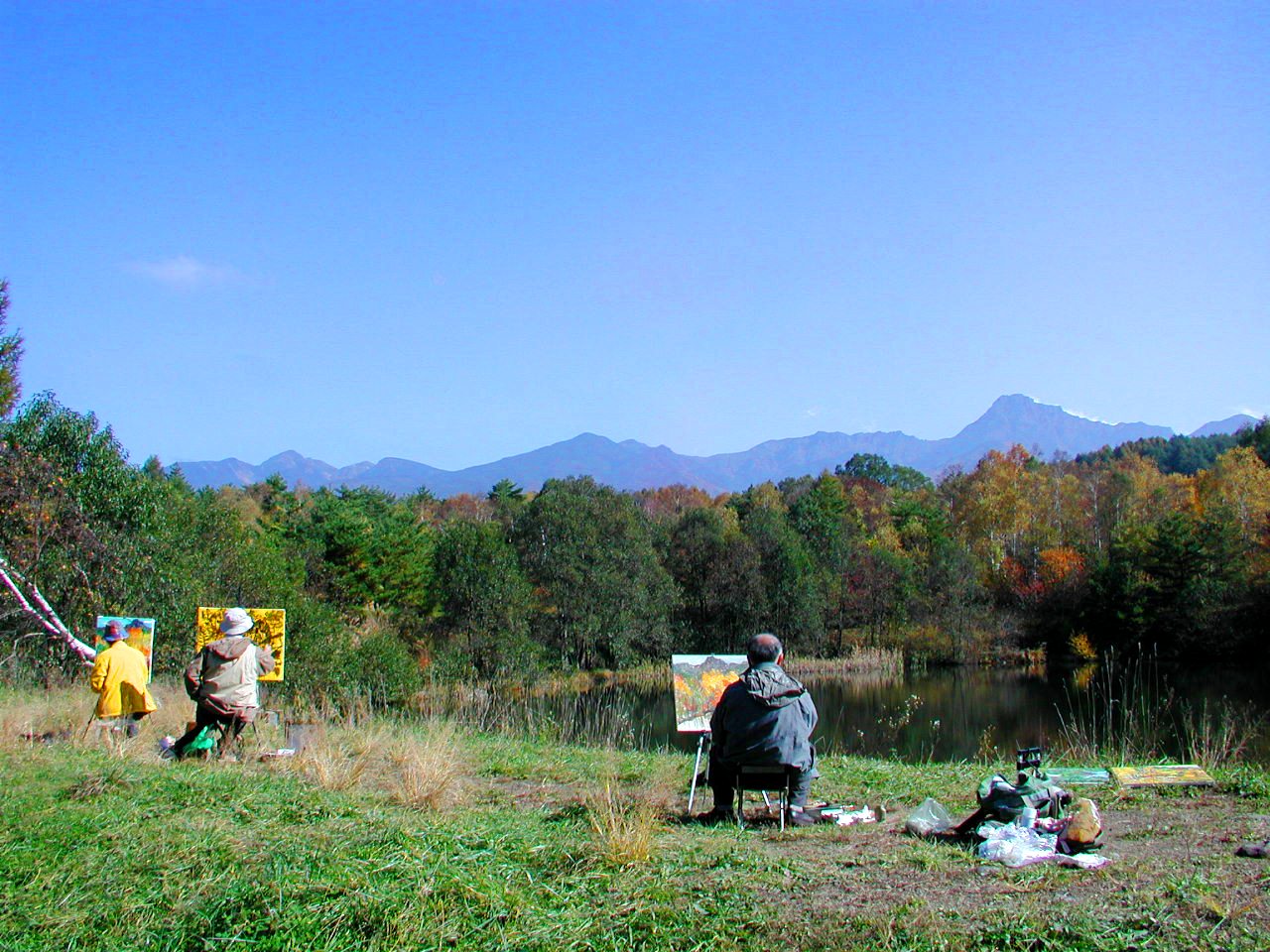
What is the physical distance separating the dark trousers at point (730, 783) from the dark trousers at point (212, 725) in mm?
3786

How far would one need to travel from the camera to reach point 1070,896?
3.89 m

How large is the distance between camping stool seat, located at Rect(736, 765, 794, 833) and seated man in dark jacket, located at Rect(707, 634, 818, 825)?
0.09ft

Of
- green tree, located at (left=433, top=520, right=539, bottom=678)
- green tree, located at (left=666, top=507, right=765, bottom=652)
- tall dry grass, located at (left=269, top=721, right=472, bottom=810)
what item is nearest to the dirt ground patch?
tall dry grass, located at (left=269, top=721, right=472, bottom=810)

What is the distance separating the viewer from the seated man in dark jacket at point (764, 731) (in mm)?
5797

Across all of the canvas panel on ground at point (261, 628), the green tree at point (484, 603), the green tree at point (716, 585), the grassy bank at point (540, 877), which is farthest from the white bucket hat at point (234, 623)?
the green tree at point (716, 585)

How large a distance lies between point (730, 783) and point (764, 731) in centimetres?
42

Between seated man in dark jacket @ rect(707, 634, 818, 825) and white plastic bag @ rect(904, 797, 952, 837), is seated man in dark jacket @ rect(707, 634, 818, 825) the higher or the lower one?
the higher one

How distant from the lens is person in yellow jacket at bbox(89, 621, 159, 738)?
832cm

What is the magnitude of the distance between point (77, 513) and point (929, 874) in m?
14.4

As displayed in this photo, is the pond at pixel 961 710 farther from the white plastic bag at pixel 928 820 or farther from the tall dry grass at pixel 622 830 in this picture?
the tall dry grass at pixel 622 830

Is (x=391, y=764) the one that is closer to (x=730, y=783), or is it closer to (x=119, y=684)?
(x=119, y=684)

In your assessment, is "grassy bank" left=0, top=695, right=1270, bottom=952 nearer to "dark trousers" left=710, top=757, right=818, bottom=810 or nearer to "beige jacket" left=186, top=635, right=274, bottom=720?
"dark trousers" left=710, top=757, right=818, bottom=810

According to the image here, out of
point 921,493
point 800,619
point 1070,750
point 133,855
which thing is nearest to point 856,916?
point 133,855

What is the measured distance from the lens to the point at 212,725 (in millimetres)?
7637
